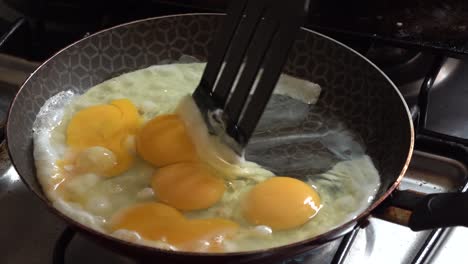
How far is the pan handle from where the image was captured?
2.28 feet

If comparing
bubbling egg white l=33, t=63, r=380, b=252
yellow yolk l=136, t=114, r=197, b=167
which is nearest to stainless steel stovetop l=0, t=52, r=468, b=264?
bubbling egg white l=33, t=63, r=380, b=252

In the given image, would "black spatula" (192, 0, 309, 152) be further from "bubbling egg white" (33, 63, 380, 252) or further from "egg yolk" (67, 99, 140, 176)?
"egg yolk" (67, 99, 140, 176)

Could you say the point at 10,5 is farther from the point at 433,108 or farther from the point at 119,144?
the point at 433,108

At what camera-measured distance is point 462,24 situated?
1.24 m

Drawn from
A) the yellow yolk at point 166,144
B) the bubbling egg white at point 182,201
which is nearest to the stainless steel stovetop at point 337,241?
the bubbling egg white at point 182,201

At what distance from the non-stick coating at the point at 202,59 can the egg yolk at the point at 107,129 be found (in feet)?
0.28

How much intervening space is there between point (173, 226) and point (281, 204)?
0.55ft

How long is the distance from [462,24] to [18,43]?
1.04m

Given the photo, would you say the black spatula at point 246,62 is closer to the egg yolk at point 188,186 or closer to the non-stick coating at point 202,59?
the egg yolk at point 188,186

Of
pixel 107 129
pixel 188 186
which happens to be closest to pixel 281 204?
pixel 188 186

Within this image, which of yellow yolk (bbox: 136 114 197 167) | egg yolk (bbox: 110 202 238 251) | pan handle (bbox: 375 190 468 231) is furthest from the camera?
yellow yolk (bbox: 136 114 197 167)

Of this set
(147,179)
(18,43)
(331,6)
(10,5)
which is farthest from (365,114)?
(10,5)

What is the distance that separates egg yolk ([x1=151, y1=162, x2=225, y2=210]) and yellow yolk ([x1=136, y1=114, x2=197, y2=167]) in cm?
2

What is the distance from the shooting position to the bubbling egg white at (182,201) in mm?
829
